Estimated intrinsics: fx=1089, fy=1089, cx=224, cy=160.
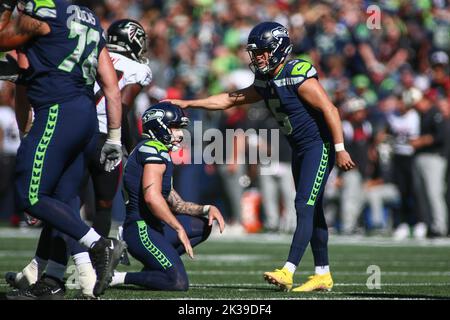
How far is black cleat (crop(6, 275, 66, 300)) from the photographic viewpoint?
6.61m

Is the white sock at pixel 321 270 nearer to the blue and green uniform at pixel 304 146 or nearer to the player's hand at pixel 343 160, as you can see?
the blue and green uniform at pixel 304 146

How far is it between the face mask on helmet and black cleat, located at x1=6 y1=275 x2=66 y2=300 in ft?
6.89

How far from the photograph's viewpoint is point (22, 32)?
629 cm

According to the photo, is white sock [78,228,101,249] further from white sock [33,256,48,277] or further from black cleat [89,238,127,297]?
white sock [33,256,48,277]

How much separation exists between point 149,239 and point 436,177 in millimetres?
8214

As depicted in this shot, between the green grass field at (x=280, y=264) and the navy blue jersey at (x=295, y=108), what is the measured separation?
43.6 inches

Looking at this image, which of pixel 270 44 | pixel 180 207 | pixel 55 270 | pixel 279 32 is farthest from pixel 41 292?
pixel 279 32

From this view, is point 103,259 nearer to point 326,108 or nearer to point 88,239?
point 88,239

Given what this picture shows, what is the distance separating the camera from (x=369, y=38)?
18750 millimetres

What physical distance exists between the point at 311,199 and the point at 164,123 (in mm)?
1168

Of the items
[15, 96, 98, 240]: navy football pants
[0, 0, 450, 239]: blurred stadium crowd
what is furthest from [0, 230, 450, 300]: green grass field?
[0, 0, 450, 239]: blurred stadium crowd

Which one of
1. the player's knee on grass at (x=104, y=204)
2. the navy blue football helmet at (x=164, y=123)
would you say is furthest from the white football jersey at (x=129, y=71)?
the player's knee on grass at (x=104, y=204)
